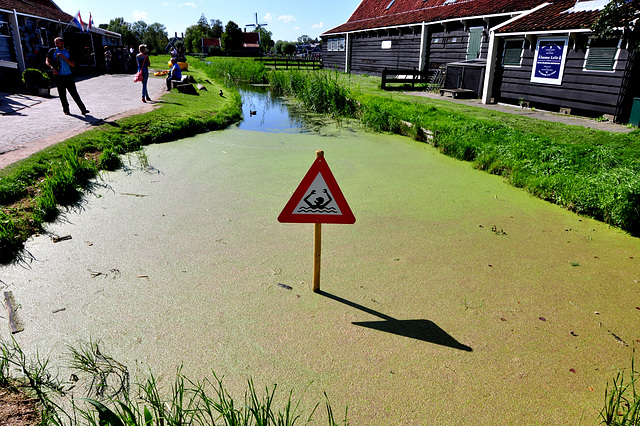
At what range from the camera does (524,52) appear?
1196cm

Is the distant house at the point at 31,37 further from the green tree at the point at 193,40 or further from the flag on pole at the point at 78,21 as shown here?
the green tree at the point at 193,40

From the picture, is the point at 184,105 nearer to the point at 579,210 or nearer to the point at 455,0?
the point at 579,210

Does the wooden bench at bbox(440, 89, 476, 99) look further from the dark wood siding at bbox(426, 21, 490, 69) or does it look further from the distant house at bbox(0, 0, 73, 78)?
the distant house at bbox(0, 0, 73, 78)

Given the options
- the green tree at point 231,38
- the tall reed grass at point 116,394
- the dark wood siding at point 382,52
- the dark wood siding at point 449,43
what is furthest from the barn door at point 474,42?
the green tree at point 231,38

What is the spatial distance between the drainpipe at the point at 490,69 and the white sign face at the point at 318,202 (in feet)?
38.4

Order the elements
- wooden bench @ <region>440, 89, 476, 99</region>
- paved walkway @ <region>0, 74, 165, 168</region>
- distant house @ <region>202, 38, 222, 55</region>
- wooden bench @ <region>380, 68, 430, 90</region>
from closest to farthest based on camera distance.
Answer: paved walkway @ <region>0, 74, 165, 168</region>
wooden bench @ <region>440, 89, 476, 99</region>
wooden bench @ <region>380, 68, 430, 90</region>
distant house @ <region>202, 38, 222, 55</region>

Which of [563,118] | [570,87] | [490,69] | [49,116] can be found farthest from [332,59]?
[49,116]

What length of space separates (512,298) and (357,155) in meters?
4.87

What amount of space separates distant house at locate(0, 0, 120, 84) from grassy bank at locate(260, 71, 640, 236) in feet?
40.9

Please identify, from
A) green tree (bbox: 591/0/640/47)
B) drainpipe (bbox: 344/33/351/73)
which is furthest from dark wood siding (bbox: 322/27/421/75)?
green tree (bbox: 591/0/640/47)

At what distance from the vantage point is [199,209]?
16.9 feet

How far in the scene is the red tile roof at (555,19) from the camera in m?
10.0

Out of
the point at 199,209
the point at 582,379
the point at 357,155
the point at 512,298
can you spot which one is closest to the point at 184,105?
the point at 357,155

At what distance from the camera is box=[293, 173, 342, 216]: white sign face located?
10.2ft
